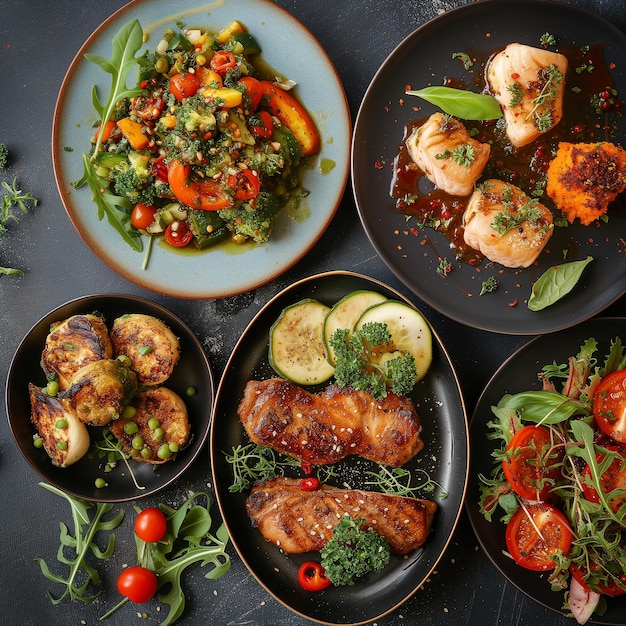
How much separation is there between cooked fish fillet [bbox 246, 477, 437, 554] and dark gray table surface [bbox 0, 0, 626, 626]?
0.41 m

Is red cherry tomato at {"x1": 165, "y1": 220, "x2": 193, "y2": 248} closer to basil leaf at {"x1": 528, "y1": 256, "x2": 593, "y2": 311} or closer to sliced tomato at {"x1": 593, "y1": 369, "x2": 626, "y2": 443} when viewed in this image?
basil leaf at {"x1": 528, "y1": 256, "x2": 593, "y2": 311}

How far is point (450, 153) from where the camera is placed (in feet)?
10.6

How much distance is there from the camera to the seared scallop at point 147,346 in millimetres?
3539

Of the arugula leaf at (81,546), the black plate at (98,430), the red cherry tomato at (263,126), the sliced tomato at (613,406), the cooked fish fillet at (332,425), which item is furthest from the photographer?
the arugula leaf at (81,546)

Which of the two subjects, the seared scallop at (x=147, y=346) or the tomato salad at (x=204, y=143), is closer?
the tomato salad at (x=204, y=143)

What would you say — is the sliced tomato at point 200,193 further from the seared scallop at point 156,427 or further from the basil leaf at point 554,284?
the basil leaf at point 554,284

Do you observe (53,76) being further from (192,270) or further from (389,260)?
(389,260)

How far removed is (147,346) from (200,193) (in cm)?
95

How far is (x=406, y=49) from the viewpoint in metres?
3.35

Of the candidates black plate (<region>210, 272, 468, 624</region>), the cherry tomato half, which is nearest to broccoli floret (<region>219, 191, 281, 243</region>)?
black plate (<region>210, 272, 468, 624</region>)

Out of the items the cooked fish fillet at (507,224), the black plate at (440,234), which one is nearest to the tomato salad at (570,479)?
the black plate at (440,234)

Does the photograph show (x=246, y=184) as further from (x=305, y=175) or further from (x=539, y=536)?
(x=539, y=536)

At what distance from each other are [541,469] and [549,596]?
0.86 metres

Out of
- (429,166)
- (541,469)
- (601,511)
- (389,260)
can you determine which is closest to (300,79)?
(429,166)
